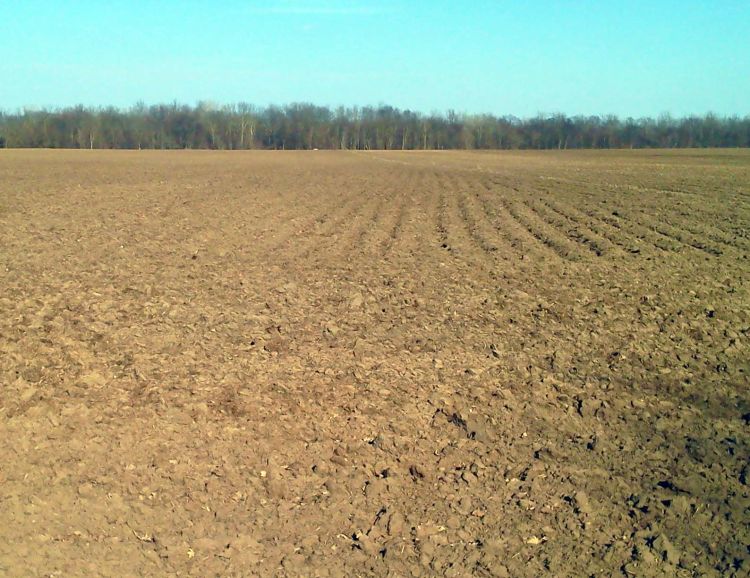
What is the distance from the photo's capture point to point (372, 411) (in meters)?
6.43

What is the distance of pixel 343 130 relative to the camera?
112 meters

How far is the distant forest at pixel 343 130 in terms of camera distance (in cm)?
10306

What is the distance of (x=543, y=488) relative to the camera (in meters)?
5.32

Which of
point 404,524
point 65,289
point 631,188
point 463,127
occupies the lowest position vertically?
point 404,524

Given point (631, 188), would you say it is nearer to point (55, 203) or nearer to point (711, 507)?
point (55, 203)

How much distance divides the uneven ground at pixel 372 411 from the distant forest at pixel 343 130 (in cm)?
9592

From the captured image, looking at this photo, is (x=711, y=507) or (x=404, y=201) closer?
(x=711, y=507)

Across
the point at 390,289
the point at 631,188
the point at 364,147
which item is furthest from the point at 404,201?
the point at 364,147

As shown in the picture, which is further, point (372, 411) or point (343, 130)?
point (343, 130)

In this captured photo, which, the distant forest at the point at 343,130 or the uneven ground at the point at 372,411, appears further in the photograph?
the distant forest at the point at 343,130

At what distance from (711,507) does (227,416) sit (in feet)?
11.1

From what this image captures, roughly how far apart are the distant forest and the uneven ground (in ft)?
315

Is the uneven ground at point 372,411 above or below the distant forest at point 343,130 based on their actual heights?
below

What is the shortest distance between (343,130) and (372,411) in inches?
4264
